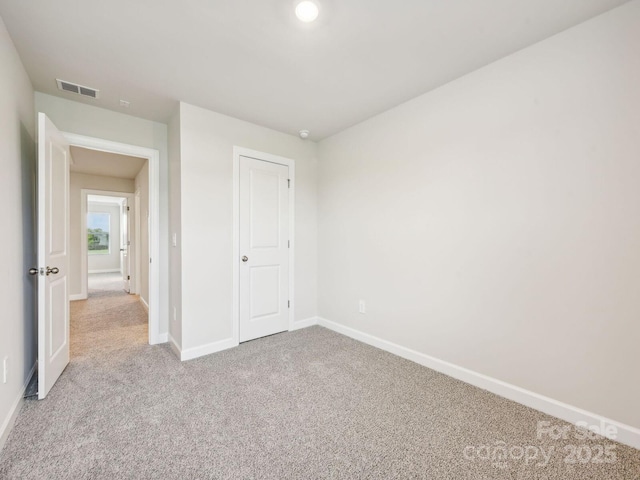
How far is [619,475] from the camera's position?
141 cm

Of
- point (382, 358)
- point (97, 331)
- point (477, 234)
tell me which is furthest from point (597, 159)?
point (97, 331)

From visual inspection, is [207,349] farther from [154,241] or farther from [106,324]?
[106,324]

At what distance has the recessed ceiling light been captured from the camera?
1.57 metres

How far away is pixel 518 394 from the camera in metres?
2.01

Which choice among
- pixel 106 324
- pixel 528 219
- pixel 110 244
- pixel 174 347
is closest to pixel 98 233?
pixel 110 244

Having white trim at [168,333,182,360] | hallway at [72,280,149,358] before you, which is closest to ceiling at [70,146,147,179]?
hallway at [72,280,149,358]

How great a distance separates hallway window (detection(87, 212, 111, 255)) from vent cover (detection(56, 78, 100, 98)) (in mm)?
8586

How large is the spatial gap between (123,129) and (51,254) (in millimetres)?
1460

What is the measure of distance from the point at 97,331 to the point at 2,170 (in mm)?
2584

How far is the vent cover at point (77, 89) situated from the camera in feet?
7.80

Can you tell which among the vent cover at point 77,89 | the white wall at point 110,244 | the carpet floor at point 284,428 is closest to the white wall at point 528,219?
the carpet floor at point 284,428

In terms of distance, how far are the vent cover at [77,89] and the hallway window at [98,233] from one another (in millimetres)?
8586

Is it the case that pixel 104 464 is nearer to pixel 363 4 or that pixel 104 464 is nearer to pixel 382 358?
pixel 382 358

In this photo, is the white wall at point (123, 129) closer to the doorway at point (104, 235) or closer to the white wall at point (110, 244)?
the doorway at point (104, 235)
